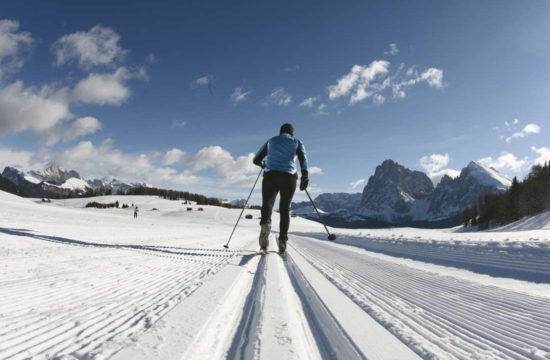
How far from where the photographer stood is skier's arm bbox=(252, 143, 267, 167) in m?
7.57

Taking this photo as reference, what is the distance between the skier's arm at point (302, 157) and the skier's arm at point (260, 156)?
74cm

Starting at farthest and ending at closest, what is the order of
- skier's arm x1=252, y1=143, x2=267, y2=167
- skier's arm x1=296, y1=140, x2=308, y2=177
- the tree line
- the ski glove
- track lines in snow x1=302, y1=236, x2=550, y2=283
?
the tree line, skier's arm x1=252, y1=143, x2=267, y2=167, the ski glove, skier's arm x1=296, y1=140, x2=308, y2=177, track lines in snow x1=302, y1=236, x2=550, y2=283

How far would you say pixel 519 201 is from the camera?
238 ft

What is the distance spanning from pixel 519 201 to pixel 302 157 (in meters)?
81.9

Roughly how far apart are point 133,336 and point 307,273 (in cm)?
277

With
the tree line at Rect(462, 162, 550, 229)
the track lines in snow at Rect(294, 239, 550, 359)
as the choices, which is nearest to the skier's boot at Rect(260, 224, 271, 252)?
the track lines in snow at Rect(294, 239, 550, 359)

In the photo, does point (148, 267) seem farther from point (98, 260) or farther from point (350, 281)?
point (350, 281)

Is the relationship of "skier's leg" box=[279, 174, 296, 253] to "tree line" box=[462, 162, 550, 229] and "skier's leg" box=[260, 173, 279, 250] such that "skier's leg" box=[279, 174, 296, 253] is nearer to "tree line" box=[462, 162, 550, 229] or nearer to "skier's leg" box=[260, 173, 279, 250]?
"skier's leg" box=[260, 173, 279, 250]

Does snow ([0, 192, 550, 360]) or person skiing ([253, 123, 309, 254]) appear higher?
person skiing ([253, 123, 309, 254])

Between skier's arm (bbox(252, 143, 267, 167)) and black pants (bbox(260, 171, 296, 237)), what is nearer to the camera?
black pants (bbox(260, 171, 296, 237))

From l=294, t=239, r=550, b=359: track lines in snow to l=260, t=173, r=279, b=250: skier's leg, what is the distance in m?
2.95

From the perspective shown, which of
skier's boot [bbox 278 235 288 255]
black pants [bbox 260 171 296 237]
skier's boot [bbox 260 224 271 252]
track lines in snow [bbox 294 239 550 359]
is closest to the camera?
track lines in snow [bbox 294 239 550 359]

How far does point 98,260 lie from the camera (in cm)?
Answer: 460

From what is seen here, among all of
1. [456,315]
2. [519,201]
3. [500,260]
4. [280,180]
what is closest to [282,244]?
[280,180]
